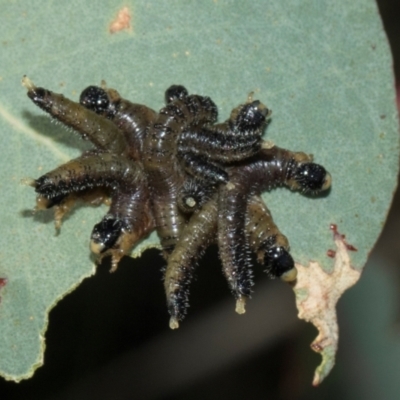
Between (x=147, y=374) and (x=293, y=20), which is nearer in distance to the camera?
(x=293, y=20)

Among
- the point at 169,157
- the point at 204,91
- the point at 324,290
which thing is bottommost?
the point at 324,290

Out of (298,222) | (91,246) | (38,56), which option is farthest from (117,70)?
(298,222)

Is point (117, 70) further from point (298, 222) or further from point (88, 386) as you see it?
point (88, 386)


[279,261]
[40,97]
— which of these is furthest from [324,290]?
[40,97]

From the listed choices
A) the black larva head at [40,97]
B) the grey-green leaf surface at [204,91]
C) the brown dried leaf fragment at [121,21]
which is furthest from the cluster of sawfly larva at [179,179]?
the brown dried leaf fragment at [121,21]

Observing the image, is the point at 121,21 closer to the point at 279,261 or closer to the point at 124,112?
the point at 124,112

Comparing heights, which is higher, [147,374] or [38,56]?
[38,56]
